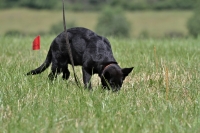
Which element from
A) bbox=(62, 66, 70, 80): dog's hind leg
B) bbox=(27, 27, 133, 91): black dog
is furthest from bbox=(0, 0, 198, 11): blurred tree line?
bbox=(27, 27, 133, 91): black dog

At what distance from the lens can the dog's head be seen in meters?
5.29

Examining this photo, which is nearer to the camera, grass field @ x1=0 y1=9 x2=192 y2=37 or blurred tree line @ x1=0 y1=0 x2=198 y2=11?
grass field @ x1=0 y1=9 x2=192 y2=37

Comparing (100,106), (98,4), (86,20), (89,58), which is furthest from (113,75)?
(98,4)

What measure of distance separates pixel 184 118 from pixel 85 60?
232cm

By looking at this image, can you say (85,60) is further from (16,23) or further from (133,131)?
(16,23)

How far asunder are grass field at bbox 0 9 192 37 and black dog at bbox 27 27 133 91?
68328mm

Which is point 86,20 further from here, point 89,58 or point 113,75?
point 113,75

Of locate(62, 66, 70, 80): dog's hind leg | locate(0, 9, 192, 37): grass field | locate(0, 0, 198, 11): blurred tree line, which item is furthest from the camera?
locate(0, 0, 198, 11): blurred tree line

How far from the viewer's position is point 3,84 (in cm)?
499

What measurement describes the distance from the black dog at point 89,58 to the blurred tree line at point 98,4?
8335 centimetres

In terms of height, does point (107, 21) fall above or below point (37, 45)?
below

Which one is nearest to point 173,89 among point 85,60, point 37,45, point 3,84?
point 85,60

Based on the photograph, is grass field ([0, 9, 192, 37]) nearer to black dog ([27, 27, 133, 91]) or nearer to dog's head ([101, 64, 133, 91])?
black dog ([27, 27, 133, 91])

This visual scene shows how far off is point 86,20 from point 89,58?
7764 centimetres
